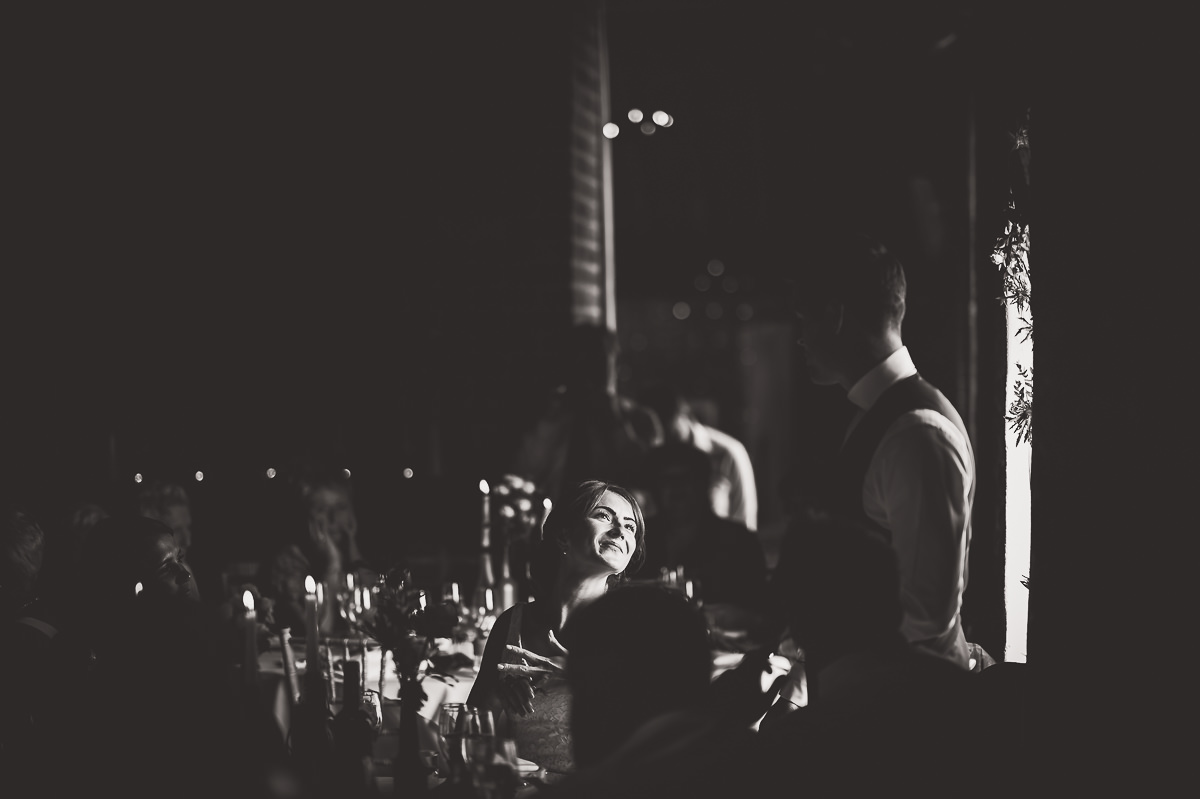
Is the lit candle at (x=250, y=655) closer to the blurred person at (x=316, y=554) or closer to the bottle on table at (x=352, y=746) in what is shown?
the bottle on table at (x=352, y=746)

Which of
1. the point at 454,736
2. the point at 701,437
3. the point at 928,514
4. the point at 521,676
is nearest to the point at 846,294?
the point at 928,514

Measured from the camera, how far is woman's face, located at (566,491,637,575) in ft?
10.4

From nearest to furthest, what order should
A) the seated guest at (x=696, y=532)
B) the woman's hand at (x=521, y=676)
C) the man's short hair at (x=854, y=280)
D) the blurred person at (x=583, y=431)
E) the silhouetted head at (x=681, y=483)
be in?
the woman's hand at (x=521, y=676) → the man's short hair at (x=854, y=280) → the seated guest at (x=696, y=532) → the silhouetted head at (x=681, y=483) → the blurred person at (x=583, y=431)

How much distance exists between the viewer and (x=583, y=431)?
553cm

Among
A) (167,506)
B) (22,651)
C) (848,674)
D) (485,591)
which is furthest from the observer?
(167,506)

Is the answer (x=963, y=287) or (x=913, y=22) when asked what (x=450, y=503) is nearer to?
(x=963, y=287)

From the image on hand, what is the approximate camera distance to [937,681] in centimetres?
212

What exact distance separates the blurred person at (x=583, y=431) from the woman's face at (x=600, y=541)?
2217 mm

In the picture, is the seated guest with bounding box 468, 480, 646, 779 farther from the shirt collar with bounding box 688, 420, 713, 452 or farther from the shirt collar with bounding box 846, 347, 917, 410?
the shirt collar with bounding box 688, 420, 713, 452

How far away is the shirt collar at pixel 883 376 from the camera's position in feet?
9.50

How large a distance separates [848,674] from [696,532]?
2863mm

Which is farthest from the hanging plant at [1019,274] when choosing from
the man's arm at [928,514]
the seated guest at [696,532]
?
the seated guest at [696,532]

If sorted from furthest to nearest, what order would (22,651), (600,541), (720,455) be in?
(720,455) < (600,541) < (22,651)

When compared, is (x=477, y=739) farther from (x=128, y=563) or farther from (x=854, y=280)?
(x=854, y=280)
